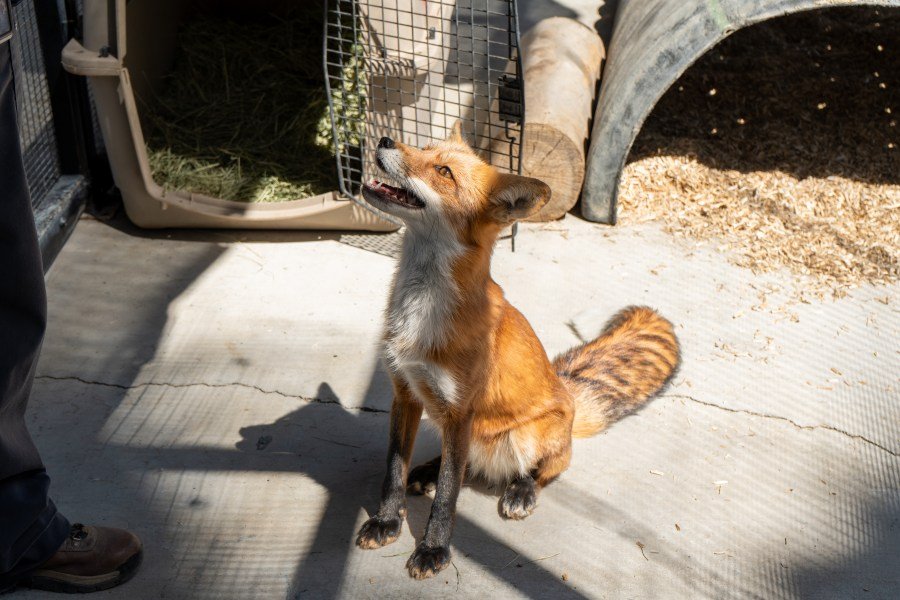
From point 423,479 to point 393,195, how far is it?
42.6 inches

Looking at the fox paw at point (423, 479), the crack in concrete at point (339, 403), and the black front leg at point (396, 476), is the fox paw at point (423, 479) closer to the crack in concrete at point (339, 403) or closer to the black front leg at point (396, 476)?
the black front leg at point (396, 476)

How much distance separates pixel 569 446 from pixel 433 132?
2226mm

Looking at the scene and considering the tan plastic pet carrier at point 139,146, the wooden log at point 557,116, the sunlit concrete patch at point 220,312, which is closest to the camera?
the sunlit concrete patch at point 220,312

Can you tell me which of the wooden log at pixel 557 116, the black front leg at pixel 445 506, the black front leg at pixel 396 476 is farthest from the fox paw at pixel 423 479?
the wooden log at pixel 557 116

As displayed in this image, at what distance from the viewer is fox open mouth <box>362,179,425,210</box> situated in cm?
266

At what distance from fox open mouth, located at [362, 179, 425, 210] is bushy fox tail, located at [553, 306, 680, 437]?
3.36ft

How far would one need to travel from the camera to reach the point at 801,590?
9.11 feet

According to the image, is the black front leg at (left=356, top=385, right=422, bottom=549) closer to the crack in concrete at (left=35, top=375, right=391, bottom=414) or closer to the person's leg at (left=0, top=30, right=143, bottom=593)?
the crack in concrete at (left=35, top=375, right=391, bottom=414)

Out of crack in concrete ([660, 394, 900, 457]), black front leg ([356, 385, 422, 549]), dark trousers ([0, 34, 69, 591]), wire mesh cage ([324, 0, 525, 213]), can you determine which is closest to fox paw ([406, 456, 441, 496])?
black front leg ([356, 385, 422, 549])

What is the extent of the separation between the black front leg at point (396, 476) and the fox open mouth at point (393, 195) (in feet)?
2.00

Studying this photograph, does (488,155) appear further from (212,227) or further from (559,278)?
(212,227)

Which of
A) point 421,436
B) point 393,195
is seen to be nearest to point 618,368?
point 421,436

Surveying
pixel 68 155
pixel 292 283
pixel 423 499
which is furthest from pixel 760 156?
pixel 68 155

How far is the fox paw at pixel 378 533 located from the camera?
2.82 meters
